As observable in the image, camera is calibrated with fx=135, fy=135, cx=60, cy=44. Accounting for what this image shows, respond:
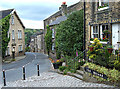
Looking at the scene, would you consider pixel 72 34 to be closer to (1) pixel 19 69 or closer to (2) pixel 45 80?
(2) pixel 45 80

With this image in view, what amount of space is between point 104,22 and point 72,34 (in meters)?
4.33

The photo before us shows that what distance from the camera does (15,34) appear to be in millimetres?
28203

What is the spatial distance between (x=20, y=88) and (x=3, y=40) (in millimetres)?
14701

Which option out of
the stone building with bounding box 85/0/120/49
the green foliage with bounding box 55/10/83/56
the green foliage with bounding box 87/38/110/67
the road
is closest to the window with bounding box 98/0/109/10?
the stone building with bounding box 85/0/120/49

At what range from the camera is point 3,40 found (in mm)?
20531

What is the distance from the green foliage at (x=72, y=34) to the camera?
1318 cm

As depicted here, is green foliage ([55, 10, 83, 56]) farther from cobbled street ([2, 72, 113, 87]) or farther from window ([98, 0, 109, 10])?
cobbled street ([2, 72, 113, 87])

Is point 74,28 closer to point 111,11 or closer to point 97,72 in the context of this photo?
point 111,11

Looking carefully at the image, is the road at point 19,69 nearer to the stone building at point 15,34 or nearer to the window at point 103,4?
the stone building at point 15,34

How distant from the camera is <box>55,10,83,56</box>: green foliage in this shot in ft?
43.2

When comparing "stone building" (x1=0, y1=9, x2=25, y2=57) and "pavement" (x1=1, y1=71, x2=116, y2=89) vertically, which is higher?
"stone building" (x1=0, y1=9, x2=25, y2=57)

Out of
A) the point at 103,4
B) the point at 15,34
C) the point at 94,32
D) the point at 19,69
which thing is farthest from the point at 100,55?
the point at 15,34

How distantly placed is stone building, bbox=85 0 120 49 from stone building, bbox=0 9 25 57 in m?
18.6

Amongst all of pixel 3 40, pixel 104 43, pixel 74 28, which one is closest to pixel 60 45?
pixel 74 28
